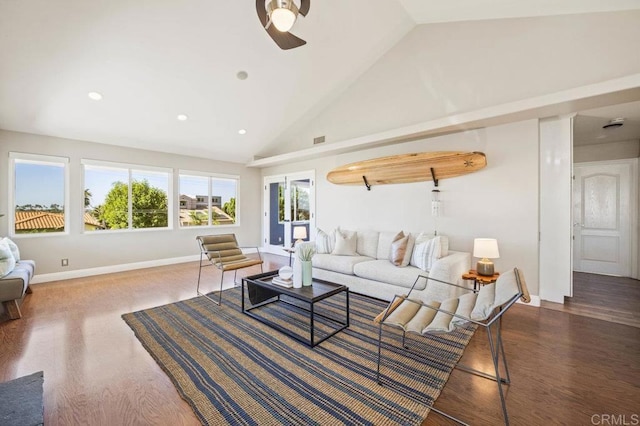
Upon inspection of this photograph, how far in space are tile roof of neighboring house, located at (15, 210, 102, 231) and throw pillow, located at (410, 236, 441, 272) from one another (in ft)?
19.6

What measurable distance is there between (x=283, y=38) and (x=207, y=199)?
→ 513cm

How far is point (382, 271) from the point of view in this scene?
346 centimetres

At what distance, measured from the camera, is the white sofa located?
301cm

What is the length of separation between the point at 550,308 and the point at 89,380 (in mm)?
4718

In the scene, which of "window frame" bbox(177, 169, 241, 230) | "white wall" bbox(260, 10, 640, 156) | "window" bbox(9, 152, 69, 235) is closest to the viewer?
"white wall" bbox(260, 10, 640, 156)

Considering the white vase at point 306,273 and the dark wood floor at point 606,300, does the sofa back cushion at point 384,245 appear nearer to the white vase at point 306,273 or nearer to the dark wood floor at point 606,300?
the white vase at point 306,273

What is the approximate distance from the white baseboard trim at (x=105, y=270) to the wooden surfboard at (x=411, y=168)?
4.07m

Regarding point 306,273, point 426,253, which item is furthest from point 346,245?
point 306,273

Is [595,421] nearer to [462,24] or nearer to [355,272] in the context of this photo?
[355,272]

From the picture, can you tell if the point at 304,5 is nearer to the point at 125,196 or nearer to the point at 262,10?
the point at 262,10

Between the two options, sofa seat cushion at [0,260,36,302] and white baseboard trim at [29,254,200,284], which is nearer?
sofa seat cushion at [0,260,36,302]

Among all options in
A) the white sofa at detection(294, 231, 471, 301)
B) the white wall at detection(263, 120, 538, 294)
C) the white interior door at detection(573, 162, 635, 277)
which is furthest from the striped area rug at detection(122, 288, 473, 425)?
the white interior door at detection(573, 162, 635, 277)

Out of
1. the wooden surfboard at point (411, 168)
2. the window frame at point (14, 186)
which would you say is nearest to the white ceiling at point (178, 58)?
the window frame at point (14, 186)
